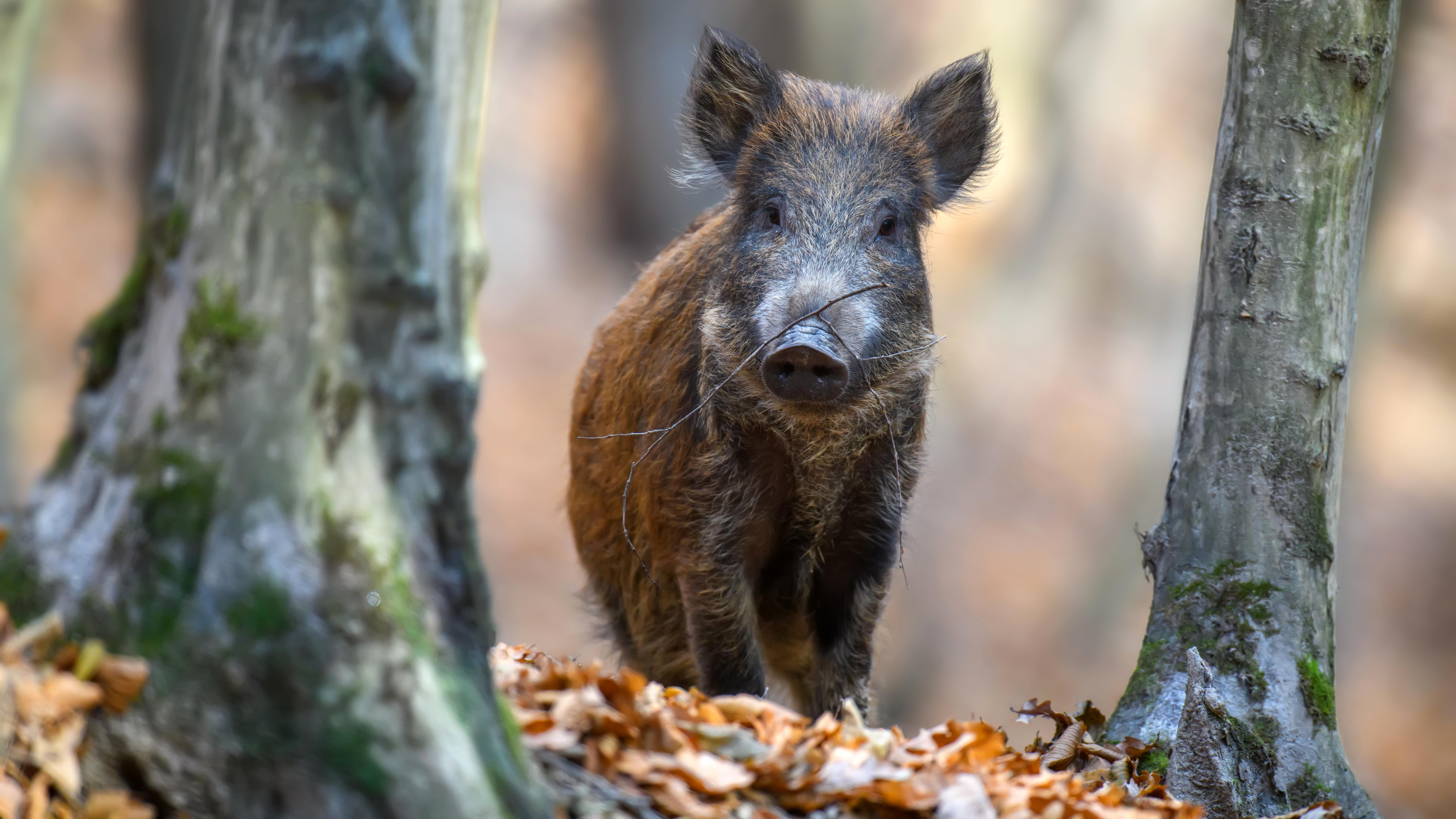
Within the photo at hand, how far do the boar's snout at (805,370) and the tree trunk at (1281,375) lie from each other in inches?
50.5

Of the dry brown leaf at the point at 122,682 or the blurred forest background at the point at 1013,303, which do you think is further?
the blurred forest background at the point at 1013,303

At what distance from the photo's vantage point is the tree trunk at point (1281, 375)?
4293 millimetres

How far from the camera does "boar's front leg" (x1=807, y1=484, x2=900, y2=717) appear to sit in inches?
213

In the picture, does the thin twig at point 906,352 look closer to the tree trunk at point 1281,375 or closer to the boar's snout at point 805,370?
the boar's snout at point 805,370

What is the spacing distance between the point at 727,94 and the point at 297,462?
11.5 ft

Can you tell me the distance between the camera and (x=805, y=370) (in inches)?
177

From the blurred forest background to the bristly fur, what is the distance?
678 centimetres

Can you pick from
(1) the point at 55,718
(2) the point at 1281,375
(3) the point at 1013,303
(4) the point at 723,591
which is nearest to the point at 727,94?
(4) the point at 723,591

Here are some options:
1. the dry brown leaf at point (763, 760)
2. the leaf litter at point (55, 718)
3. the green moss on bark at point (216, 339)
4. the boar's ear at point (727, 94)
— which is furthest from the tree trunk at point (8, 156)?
the boar's ear at point (727, 94)

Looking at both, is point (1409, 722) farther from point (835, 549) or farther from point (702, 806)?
point (702, 806)

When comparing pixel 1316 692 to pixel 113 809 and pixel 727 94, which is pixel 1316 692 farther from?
pixel 113 809

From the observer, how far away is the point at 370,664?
2.59 meters

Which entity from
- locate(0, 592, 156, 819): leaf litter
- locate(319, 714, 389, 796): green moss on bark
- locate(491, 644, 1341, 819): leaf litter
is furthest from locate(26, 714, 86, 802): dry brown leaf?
locate(491, 644, 1341, 819): leaf litter

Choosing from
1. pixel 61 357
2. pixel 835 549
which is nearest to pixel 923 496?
pixel 835 549
